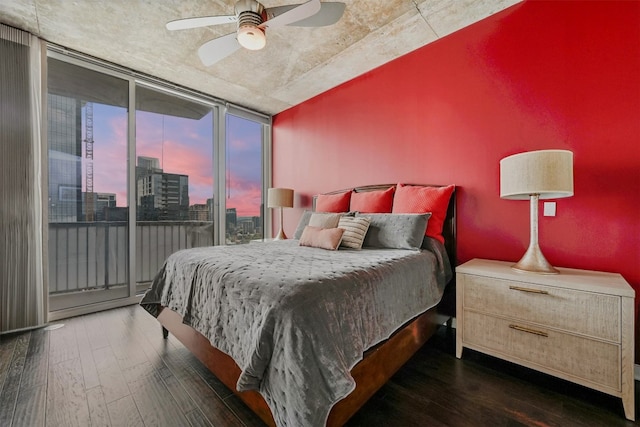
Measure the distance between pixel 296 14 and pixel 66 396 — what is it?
2.72 metres

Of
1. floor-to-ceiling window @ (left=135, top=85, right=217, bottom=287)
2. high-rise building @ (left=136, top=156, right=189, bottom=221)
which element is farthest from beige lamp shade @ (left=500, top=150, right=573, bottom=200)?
high-rise building @ (left=136, top=156, right=189, bottom=221)

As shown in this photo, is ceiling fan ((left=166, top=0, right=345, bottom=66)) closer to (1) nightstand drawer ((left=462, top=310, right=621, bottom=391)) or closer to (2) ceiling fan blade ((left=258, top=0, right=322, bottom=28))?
(2) ceiling fan blade ((left=258, top=0, right=322, bottom=28))

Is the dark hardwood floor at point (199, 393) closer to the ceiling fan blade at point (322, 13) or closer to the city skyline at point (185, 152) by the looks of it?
the city skyline at point (185, 152)

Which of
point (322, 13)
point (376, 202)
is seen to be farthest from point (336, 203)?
point (322, 13)

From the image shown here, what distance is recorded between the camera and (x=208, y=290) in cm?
154

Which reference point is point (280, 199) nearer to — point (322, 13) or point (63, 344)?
point (322, 13)

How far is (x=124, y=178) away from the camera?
3162 millimetres

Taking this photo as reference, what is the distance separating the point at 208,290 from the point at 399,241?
150 centimetres

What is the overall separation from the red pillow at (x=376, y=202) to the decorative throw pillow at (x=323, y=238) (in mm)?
617

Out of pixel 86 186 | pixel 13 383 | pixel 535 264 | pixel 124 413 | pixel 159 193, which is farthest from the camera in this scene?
pixel 159 193

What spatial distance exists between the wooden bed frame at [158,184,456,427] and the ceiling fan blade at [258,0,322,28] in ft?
6.71

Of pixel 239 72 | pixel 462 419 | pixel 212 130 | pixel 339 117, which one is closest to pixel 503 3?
pixel 339 117

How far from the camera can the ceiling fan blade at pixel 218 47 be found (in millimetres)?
2068

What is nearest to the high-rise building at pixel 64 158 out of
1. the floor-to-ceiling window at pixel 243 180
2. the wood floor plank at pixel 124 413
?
the floor-to-ceiling window at pixel 243 180
